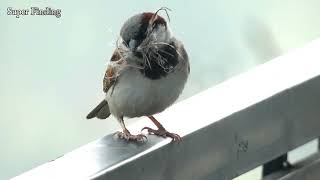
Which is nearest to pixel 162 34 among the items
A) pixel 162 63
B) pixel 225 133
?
pixel 162 63

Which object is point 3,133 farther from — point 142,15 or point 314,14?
point 314,14

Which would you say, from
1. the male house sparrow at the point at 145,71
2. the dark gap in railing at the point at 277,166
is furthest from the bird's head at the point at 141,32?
the dark gap in railing at the point at 277,166

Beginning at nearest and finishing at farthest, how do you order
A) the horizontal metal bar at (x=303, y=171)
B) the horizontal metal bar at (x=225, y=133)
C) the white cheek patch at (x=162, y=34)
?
the horizontal metal bar at (x=225, y=133) → the white cheek patch at (x=162, y=34) → the horizontal metal bar at (x=303, y=171)

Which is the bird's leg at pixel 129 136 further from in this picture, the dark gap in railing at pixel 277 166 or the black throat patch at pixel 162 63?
the dark gap in railing at pixel 277 166

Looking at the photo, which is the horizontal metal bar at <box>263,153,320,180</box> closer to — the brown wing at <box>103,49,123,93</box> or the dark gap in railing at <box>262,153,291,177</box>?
the dark gap in railing at <box>262,153,291,177</box>

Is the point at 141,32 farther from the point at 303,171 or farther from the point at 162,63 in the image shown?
the point at 303,171

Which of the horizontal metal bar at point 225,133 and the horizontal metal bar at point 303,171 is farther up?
the horizontal metal bar at point 225,133
